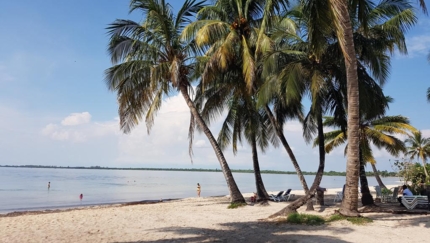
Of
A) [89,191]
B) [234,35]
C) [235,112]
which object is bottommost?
[89,191]

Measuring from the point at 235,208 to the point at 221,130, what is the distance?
218 inches

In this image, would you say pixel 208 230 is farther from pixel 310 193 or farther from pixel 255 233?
pixel 310 193

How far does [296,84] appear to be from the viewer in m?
11.3

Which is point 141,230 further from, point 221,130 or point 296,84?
point 221,130

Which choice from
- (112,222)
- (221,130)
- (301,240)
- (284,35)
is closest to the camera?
Result: (301,240)

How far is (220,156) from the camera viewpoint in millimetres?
15055

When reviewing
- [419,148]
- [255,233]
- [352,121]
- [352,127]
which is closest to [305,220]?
[255,233]

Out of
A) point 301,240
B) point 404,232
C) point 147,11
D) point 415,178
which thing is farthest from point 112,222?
point 415,178

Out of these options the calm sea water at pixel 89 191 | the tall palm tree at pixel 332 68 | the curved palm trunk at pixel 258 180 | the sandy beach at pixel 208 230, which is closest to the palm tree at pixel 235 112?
the curved palm trunk at pixel 258 180

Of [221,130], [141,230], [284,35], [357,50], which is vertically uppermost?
[284,35]

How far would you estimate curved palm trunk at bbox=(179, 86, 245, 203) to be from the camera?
14.8 meters

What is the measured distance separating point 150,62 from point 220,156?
498 cm

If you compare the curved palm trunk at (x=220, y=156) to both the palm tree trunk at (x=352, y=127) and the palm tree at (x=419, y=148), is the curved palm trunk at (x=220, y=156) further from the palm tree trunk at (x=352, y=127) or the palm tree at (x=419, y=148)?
the palm tree at (x=419, y=148)

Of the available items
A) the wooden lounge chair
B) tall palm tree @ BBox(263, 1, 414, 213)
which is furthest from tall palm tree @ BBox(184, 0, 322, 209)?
the wooden lounge chair
